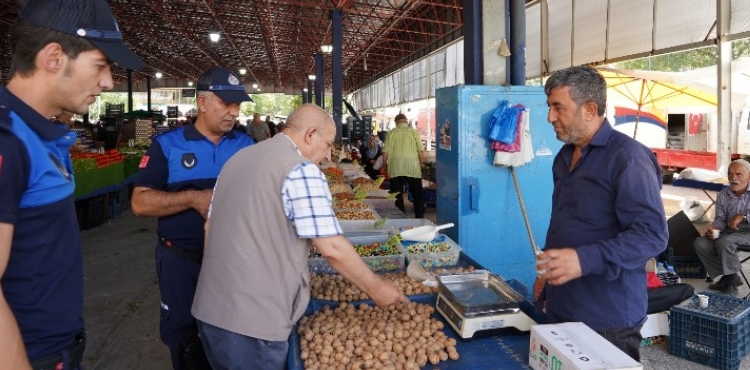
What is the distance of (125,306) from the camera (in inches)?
211

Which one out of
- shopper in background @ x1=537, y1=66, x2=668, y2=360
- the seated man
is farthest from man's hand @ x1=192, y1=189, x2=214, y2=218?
the seated man

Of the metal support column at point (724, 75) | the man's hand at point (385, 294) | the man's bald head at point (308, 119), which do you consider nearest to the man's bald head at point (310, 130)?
the man's bald head at point (308, 119)

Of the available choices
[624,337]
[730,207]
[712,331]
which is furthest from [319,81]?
[624,337]

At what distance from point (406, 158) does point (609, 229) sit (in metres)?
7.19

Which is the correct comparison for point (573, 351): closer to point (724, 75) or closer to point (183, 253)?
point (183, 253)

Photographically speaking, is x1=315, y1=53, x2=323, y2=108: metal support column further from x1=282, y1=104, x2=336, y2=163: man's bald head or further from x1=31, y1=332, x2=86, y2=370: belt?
x1=31, y1=332, x2=86, y2=370: belt

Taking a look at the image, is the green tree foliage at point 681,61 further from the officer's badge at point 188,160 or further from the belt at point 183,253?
the belt at point 183,253

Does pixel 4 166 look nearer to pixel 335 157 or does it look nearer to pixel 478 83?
pixel 478 83

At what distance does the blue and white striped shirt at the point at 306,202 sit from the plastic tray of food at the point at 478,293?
0.78 m

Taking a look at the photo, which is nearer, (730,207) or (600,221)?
(600,221)

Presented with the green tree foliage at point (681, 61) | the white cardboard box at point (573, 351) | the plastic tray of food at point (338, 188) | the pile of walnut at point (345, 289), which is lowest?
the pile of walnut at point (345, 289)

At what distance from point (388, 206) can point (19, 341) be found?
17.6ft

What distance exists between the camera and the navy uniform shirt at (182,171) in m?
2.80

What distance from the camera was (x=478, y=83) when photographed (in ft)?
16.2
